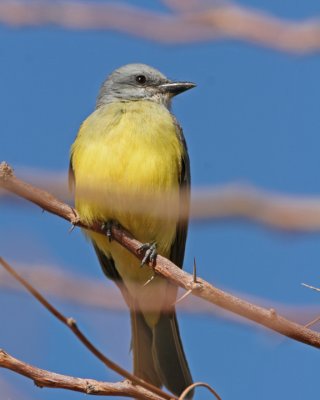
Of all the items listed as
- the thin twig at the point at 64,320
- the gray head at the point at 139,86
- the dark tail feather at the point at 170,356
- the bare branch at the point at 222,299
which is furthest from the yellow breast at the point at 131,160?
the thin twig at the point at 64,320

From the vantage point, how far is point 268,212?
85 centimetres

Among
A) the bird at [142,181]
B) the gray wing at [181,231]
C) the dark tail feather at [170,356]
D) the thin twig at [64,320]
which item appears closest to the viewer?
the thin twig at [64,320]

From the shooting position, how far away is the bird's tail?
167 inches

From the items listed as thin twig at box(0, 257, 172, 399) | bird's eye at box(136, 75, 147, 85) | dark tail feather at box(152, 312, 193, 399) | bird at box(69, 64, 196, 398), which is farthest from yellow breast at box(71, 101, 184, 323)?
thin twig at box(0, 257, 172, 399)

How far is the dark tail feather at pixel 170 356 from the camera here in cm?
423

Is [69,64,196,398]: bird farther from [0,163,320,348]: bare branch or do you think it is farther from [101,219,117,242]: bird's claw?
[0,163,320,348]: bare branch

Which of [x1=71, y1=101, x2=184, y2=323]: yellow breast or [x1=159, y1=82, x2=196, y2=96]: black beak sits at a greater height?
[x1=159, y1=82, x2=196, y2=96]: black beak

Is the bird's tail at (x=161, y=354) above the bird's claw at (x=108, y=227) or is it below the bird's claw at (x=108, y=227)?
below

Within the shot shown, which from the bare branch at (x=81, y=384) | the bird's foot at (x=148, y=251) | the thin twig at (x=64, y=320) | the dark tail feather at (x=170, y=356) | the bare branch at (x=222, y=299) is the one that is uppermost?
the bird's foot at (x=148, y=251)

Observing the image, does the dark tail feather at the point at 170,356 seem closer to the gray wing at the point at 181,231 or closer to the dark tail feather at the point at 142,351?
the dark tail feather at the point at 142,351

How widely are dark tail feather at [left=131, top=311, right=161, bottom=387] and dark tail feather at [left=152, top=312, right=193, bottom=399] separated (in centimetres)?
4

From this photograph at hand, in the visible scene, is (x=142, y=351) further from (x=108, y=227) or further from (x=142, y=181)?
(x=142, y=181)

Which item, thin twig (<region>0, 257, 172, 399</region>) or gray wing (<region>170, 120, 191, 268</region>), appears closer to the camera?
thin twig (<region>0, 257, 172, 399</region>)

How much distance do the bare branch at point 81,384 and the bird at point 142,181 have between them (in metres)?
1.50
